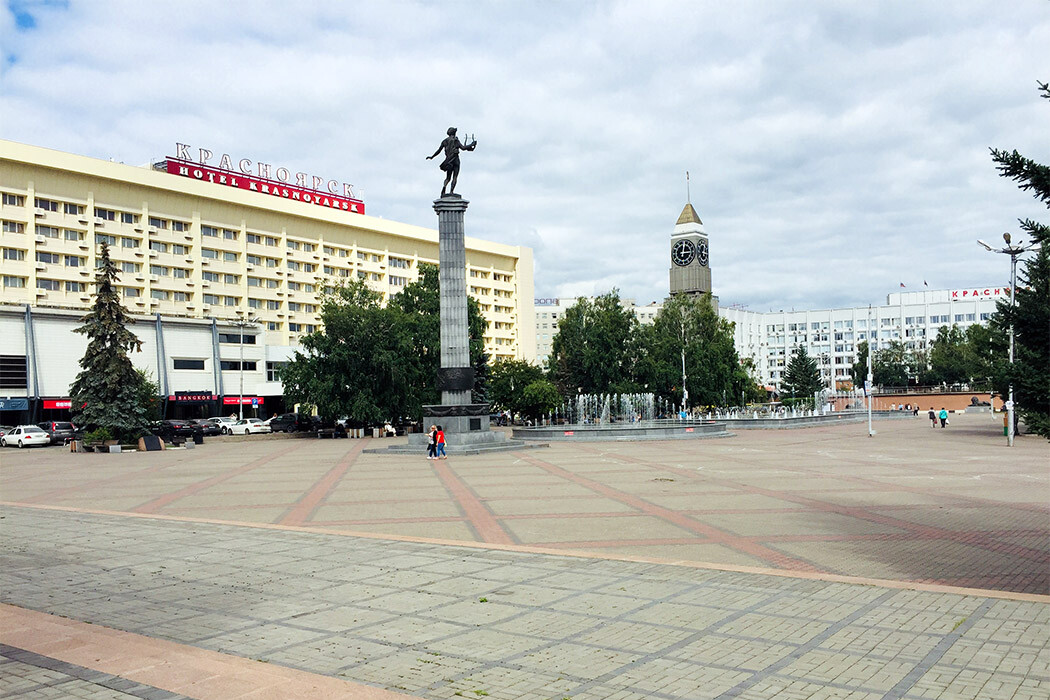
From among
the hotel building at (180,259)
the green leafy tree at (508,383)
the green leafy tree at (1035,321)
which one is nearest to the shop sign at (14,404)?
the hotel building at (180,259)

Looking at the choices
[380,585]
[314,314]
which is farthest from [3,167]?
[380,585]

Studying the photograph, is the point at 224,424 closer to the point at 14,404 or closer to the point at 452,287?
the point at 14,404

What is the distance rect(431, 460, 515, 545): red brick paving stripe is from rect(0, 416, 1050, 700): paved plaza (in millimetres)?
94

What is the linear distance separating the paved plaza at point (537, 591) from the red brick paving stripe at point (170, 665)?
0.03 m

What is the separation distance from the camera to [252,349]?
6881cm

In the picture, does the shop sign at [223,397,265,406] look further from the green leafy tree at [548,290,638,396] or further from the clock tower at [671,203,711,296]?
the clock tower at [671,203,711,296]

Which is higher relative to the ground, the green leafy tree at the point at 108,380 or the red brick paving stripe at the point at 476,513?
the green leafy tree at the point at 108,380

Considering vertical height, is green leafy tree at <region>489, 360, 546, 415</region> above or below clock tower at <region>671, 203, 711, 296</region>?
below

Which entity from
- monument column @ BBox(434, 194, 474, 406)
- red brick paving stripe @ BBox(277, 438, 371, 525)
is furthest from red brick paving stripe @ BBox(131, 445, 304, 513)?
monument column @ BBox(434, 194, 474, 406)

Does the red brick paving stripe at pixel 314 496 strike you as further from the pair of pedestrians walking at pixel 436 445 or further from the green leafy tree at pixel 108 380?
the green leafy tree at pixel 108 380

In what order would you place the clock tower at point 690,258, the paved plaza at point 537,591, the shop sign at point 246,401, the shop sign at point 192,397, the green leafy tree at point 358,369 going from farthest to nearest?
the clock tower at point 690,258 → the shop sign at point 246,401 → the shop sign at point 192,397 → the green leafy tree at point 358,369 → the paved plaza at point 537,591

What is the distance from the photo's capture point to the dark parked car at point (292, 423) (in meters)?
54.8

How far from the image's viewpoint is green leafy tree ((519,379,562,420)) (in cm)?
5678

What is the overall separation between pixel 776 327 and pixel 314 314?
310 ft
